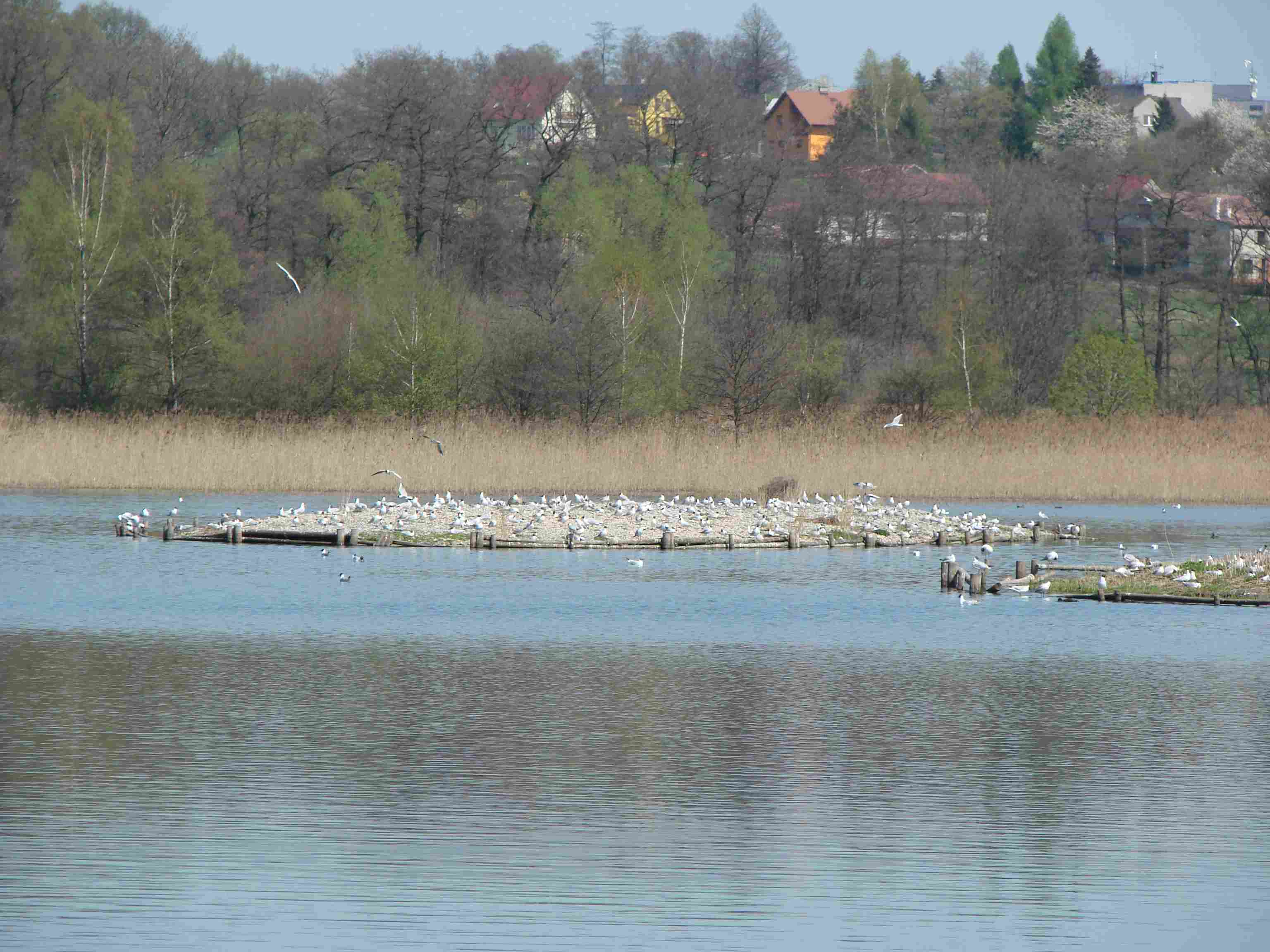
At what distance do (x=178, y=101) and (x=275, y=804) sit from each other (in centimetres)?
6253

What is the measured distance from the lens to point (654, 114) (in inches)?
2830

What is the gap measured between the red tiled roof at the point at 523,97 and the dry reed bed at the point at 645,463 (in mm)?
32983

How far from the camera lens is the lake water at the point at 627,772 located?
8609mm

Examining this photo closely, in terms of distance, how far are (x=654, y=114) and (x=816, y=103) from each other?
64499 mm

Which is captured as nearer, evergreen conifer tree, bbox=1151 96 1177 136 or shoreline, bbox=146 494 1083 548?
shoreline, bbox=146 494 1083 548

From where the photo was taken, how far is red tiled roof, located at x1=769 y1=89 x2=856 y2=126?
431ft

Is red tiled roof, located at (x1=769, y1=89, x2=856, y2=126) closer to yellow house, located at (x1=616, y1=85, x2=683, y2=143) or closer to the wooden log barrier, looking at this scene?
yellow house, located at (x1=616, y1=85, x2=683, y2=143)

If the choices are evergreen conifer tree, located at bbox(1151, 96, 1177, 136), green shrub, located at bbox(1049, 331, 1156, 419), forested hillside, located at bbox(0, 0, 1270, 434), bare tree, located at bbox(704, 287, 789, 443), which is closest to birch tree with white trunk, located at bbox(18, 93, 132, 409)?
forested hillside, located at bbox(0, 0, 1270, 434)

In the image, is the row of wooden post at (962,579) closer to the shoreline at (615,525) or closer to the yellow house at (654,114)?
the shoreline at (615,525)

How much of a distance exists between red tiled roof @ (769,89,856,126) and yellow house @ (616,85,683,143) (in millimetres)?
55166

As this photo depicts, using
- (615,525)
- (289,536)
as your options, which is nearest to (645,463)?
(615,525)

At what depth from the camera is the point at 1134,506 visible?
3538 cm

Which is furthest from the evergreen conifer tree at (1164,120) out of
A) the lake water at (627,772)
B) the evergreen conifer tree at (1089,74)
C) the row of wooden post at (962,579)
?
the lake water at (627,772)

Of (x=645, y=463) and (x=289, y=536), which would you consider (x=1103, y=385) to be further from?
(x=289, y=536)
